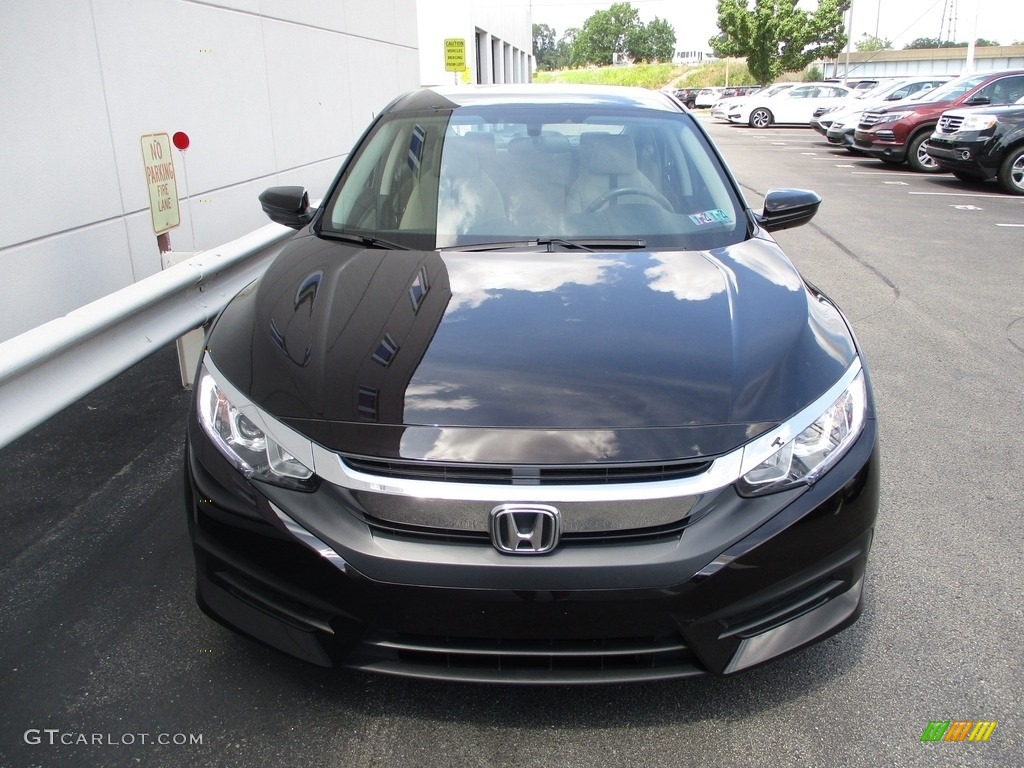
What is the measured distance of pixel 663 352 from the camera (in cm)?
247

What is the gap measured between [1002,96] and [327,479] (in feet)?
59.9

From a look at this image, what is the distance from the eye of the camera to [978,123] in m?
14.0

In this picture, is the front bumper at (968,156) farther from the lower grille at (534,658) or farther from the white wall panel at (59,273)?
the lower grille at (534,658)

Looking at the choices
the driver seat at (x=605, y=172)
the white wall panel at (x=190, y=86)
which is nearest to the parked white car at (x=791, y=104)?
the white wall panel at (x=190, y=86)

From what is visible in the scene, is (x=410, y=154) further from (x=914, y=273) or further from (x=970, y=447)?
(x=914, y=273)

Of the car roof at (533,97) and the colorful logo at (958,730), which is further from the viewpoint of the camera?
the car roof at (533,97)

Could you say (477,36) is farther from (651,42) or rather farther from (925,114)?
(651,42)

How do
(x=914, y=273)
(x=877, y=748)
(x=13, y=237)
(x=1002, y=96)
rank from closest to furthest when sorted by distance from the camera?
(x=877, y=748)
(x=13, y=237)
(x=914, y=273)
(x=1002, y=96)

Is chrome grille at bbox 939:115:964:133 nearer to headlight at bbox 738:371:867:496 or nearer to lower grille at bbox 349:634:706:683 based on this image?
headlight at bbox 738:371:867:496

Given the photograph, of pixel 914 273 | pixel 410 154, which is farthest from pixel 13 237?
pixel 914 273

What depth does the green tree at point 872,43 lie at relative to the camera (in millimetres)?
107188

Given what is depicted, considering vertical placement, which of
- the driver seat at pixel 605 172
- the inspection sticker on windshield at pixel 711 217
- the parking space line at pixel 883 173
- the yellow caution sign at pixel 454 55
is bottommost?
the parking space line at pixel 883 173

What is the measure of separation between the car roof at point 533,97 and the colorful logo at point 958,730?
2760mm

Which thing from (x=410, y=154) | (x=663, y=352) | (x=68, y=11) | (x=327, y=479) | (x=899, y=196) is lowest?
(x=899, y=196)
